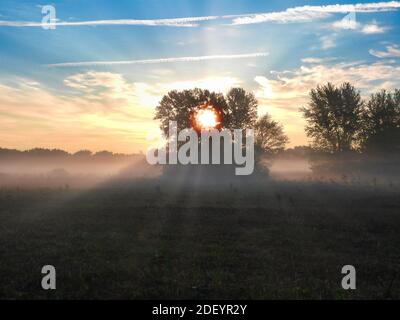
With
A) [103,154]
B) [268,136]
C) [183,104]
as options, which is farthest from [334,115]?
[103,154]

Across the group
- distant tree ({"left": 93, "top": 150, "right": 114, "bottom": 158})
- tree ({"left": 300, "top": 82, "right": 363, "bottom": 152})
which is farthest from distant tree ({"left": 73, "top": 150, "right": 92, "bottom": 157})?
tree ({"left": 300, "top": 82, "right": 363, "bottom": 152})

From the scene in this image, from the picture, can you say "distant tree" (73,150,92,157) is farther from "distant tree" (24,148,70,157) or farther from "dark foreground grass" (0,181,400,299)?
"dark foreground grass" (0,181,400,299)

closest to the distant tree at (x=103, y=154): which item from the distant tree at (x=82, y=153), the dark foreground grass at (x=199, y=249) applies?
the distant tree at (x=82, y=153)

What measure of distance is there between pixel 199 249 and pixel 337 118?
167ft

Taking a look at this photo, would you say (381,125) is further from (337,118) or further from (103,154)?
(103,154)

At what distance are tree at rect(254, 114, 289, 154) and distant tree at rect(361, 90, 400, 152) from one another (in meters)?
12.1

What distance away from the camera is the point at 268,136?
213ft

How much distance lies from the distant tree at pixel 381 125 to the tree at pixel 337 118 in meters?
1.39

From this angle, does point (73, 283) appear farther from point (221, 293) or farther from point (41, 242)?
point (41, 242)

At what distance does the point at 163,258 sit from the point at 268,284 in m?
4.29

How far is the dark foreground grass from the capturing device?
11.6 meters

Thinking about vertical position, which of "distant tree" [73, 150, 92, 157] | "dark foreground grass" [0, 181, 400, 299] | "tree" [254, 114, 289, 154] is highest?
"distant tree" [73, 150, 92, 157]

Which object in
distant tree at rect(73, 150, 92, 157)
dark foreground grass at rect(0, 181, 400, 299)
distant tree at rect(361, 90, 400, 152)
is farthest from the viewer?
distant tree at rect(73, 150, 92, 157)

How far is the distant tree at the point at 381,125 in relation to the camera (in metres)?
60.5
